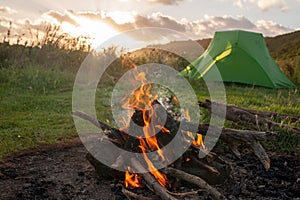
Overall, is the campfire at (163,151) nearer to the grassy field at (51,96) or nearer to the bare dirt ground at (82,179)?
the bare dirt ground at (82,179)

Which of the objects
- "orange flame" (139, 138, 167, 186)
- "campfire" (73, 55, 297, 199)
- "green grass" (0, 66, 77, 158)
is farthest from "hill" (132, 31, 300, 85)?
"orange flame" (139, 138, 167, 186)

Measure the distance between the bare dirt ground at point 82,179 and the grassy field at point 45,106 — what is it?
0.42m

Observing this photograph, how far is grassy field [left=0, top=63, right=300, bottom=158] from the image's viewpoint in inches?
179

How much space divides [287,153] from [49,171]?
2.72 metres

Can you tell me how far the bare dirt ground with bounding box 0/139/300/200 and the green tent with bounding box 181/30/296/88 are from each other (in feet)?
22.7

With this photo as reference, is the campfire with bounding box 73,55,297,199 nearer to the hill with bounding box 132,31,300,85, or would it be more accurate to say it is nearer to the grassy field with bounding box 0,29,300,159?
the grassy field with bounding box 0,29,300,159

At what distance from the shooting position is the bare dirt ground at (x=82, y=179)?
3.09 meters

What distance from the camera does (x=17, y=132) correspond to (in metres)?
4.95

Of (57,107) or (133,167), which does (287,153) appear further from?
(57,107)

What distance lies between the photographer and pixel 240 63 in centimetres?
1074

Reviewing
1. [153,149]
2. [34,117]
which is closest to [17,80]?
[34,117]

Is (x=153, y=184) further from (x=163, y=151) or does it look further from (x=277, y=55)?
(x=277, y=55)

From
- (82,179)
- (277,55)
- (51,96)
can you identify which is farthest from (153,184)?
(277,55)

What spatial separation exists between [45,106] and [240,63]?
20.3 feet
